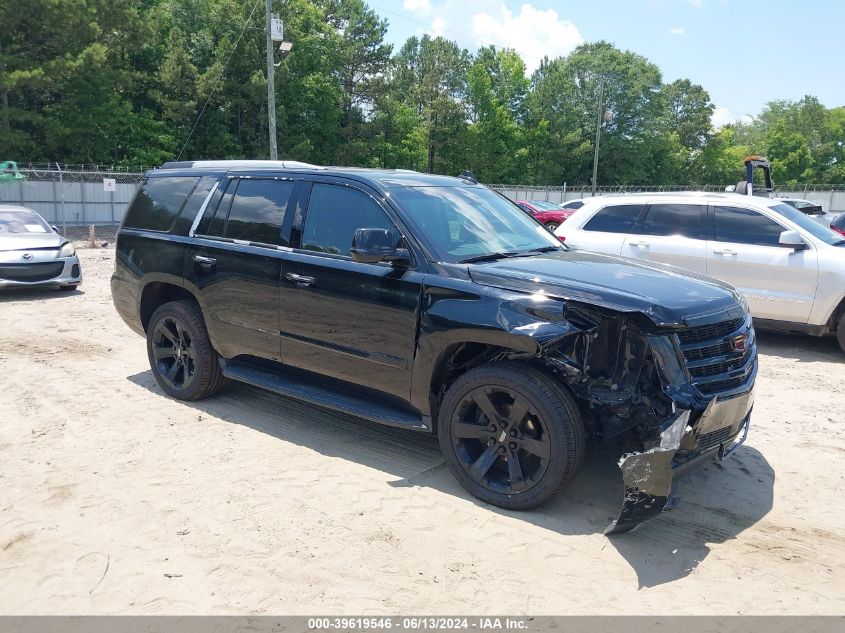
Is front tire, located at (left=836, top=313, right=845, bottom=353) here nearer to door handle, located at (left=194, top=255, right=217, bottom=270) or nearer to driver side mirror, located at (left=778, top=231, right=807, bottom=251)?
driver side mirror, located at (left=778, top=231, right=807, bottom=251)

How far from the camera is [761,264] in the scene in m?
8.05

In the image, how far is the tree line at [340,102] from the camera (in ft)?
104

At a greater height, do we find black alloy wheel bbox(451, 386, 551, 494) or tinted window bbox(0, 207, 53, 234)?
tinted window bbox(0, 207, 53, 234)

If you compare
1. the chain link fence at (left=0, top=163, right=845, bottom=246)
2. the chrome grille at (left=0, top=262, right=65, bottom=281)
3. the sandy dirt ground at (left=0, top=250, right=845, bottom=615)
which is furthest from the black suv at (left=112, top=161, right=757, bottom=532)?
the chain link fence at (left=0, top=163, right=845, bottom=246)

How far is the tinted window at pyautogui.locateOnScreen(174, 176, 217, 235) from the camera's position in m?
5.68

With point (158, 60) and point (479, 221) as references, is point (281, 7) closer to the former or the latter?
point (158, 60)

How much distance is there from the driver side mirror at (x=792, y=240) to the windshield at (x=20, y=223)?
1156 cm

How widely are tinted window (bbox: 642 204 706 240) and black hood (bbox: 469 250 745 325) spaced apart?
4337 mm

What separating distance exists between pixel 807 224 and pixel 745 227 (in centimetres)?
73

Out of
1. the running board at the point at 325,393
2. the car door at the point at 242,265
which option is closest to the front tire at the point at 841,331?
the running board at the point at 325,393

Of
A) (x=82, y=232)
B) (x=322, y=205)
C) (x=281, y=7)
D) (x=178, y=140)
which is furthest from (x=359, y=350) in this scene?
(x=281, y=7)

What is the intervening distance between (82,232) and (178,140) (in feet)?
65.1

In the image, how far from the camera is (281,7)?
4494cm

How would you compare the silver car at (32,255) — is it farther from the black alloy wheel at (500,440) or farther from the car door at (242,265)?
the black alloy wheel at (500,440)
